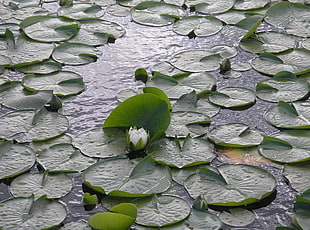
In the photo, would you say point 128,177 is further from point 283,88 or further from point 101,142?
point 283,88

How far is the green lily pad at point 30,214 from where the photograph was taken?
1.97 metres

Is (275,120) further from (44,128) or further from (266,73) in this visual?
(44,128)

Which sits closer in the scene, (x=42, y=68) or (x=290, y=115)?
(x=290, y=115)

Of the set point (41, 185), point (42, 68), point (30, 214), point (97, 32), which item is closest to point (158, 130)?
point (41, 185)

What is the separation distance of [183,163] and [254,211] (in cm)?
36

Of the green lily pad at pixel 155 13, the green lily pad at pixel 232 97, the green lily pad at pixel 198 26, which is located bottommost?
the green lily pad at pixel 155 13

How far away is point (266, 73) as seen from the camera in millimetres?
2939

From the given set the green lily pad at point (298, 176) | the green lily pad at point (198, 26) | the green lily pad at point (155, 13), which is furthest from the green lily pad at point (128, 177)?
the green lily pad at point (155, 13)

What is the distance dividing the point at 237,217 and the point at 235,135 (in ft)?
1.69

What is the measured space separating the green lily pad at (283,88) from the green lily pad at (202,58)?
31cm

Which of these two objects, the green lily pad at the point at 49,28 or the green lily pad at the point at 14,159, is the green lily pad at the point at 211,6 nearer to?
the green lily pad at the point at 49,28

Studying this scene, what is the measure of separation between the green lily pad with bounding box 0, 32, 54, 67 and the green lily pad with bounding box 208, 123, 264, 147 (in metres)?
1.12

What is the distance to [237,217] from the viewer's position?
2.01 meters

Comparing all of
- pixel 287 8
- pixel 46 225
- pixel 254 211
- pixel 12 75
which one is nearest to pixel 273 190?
pixel 254 211
